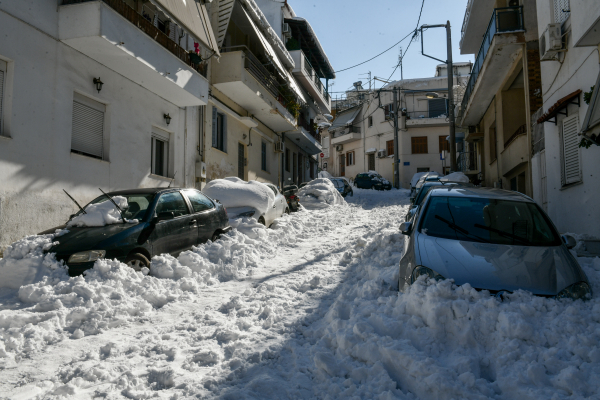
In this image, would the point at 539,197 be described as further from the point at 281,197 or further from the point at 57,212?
the point at 57,212

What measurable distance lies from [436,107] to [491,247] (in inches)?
1549

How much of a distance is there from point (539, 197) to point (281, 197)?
7377mm

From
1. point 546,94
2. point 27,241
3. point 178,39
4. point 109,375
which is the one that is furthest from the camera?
point 178,39

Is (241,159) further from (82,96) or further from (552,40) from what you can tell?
(552,40)

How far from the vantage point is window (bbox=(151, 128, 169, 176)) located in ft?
39.8

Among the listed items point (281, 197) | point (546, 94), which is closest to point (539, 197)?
point (546, 94)

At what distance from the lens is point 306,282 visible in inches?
233

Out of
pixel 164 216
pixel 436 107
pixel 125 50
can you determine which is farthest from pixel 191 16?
pixel 436 107

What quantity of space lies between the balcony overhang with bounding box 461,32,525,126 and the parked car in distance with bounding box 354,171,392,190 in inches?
543

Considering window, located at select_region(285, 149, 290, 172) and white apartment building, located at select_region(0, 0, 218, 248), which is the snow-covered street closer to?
white apartment building, located at select_region(0, 0, 218, 248)

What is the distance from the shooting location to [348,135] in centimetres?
4628

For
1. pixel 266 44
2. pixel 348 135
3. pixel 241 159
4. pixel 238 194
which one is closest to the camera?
pixel 238 194

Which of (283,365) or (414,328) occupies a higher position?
(414,328)

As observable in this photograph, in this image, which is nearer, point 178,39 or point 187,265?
point 187,265
